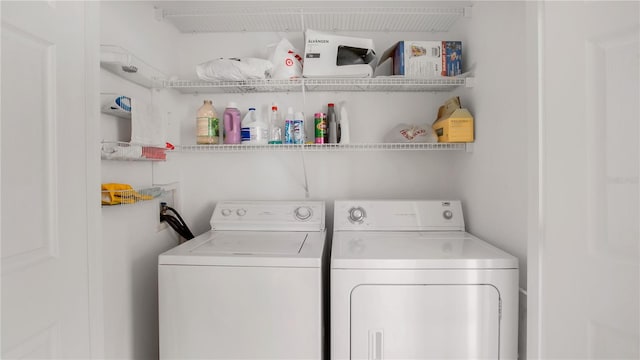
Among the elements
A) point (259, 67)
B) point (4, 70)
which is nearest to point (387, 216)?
point (259, 67)

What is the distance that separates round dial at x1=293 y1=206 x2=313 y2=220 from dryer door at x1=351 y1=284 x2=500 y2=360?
76 cm

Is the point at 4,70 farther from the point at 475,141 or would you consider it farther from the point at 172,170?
the point at 475,141

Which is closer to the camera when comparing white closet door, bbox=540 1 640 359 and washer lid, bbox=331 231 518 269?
white closet door, bbox=540 1 640 359

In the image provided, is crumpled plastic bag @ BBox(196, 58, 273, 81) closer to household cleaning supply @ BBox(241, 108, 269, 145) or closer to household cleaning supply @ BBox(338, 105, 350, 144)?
household cleaning supply @ BBox(241, 108, 269, 145)

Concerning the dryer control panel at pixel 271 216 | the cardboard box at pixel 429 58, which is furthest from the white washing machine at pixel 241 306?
the cardboard box at pixel 429 58

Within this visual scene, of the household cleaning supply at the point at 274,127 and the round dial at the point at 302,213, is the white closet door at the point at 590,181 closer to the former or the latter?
the round dial at the point at 302,213

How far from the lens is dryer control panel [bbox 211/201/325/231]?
6.63ft

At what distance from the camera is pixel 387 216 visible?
204cm

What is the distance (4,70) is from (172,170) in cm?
142

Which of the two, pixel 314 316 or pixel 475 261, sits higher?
pixel 475 261

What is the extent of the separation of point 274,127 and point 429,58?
3.58ft

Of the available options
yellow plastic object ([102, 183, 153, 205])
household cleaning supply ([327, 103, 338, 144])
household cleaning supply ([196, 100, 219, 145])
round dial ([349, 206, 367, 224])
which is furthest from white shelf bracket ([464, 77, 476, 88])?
yellow plastic object ([102, 183, 153, 205])

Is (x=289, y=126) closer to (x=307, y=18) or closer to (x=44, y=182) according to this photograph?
(x=307, y=18)

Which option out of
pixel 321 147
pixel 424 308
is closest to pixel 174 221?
pixel 321 147
